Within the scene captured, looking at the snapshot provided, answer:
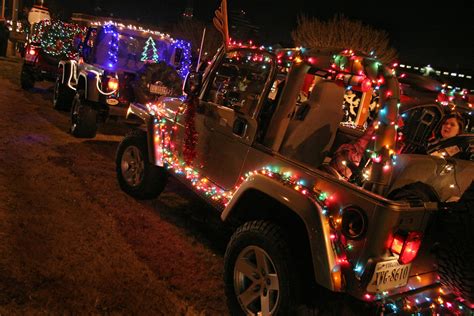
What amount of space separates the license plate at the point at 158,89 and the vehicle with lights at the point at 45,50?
5.28 metres

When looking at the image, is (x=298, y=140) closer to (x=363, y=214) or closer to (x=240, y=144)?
(x=240, y=144)

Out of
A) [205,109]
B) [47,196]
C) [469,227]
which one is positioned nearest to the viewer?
[469,227]

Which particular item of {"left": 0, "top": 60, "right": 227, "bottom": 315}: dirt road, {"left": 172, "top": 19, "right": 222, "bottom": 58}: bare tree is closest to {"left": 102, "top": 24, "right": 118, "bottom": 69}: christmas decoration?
{"left": 0, "top": 60, "right": 227, "bottom": 315}: dirt road

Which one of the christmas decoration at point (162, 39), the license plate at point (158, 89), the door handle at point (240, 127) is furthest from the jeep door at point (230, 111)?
the christmas decoration at point (162, 39)

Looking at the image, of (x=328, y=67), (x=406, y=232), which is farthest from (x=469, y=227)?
(x=328, y=67)

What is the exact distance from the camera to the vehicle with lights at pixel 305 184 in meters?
2.61

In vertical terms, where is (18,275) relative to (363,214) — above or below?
below

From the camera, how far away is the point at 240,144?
3.77 m

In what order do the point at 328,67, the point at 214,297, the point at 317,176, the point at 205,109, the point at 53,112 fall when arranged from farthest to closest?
the point at 53,112 → the point at 205,109 → the point at 214,297 → the point at 328,67 → the point at 317,176

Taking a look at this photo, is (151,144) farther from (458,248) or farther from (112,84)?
(458,248)

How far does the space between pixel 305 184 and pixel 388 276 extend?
2.74 ft

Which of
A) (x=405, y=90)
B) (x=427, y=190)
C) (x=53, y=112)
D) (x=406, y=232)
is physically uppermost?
(x=405, y=90)

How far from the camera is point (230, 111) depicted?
3.93 meters

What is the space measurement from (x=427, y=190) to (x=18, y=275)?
3.33 m
